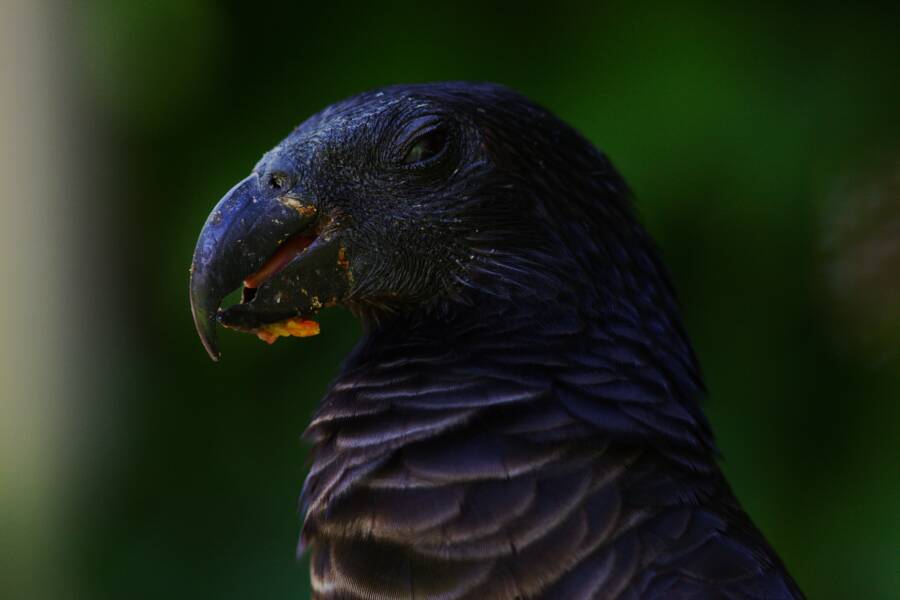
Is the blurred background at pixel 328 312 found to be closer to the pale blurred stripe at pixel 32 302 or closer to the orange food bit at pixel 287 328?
the pale blurred stripe at pixel 32 302

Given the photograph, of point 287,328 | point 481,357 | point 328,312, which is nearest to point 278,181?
point 287,328

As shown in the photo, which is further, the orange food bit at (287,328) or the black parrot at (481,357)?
the orange food bit at (287,328)

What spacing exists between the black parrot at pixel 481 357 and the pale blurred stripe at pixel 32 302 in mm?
2259

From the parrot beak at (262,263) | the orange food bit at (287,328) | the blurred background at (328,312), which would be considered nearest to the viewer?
the parrot beak at (262,263)

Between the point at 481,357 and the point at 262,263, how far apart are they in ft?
1.36

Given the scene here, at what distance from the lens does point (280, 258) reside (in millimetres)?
1897

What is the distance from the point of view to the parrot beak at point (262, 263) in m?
1.82

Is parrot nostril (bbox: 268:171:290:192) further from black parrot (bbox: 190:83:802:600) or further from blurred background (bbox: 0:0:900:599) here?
blurred background (bbox: 0:0:900:599)

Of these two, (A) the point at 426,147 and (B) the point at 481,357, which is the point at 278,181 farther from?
(B) the point at 481,357

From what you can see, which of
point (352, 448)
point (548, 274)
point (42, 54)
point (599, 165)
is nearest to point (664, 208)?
point (599, 165)

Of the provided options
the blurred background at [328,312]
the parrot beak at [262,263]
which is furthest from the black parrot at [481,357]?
the blurred background at [328,312]

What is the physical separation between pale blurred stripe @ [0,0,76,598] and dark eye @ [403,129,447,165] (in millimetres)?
2284

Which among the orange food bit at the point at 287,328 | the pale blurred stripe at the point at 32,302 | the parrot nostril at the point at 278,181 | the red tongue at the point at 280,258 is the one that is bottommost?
the pale blurred stripe at the point at 32,302

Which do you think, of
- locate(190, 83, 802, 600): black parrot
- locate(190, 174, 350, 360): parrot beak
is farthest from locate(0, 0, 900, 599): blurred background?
locate(190, 174, 350, 360): parrot beak
